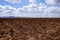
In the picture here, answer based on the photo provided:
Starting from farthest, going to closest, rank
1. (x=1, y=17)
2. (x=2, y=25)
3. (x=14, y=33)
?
(x=1, y=17), (x=2, y=25), (x=14, y=33)

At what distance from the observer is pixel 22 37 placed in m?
4.56

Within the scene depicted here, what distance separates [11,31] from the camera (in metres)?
5.11

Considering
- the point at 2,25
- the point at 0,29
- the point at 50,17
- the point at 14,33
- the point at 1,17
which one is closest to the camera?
the point at 14,33

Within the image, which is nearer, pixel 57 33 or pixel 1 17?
pixel 57 33

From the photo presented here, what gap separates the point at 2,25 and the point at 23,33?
1.16 metres

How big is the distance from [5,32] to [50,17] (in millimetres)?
3369

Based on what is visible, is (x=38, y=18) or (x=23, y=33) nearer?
(x=23, y=33)

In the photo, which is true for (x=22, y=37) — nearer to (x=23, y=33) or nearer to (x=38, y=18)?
(x=23, y=33)

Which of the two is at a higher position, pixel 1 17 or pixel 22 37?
pixel 1 17

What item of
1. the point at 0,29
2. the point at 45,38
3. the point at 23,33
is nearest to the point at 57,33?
the point at 45,38

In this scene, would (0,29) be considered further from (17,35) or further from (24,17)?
(24,17)

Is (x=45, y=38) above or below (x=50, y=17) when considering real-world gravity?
below

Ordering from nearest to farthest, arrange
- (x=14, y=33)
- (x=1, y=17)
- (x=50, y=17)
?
1. (x=14, y=33)
2. (x=1, y=17)
3. (x=50, y=17)

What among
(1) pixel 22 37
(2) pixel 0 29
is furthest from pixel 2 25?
(1) pixel 22 37
